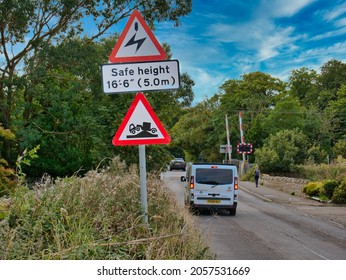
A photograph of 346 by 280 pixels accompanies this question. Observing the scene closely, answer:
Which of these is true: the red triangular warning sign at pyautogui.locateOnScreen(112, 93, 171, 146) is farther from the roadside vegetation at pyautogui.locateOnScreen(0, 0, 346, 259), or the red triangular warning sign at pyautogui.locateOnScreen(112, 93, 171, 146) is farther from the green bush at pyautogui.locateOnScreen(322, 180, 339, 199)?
the green bush at pyautogui.locateOnScreen(322, 180, 339, 199)

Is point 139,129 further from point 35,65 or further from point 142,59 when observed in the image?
point 35,65

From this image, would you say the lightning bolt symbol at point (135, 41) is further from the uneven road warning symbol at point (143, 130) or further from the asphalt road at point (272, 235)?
the asphalt road at point (272, 235)

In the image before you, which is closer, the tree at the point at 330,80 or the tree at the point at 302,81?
the tree at the point at 330,80

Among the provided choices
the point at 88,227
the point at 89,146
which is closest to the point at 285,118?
the point at 89,146

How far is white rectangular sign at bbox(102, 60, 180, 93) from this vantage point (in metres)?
5.33

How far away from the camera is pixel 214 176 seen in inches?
789

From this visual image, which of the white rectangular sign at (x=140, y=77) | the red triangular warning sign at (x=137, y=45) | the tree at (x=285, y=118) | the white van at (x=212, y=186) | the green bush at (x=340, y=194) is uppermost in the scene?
the tree at (x=285, y=118)

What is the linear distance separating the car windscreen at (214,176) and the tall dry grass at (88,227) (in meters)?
13.8

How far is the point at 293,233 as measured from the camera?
15.0 metres

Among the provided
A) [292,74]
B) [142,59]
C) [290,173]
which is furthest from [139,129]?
[292,74]

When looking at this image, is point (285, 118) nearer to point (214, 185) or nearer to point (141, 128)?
point (214, 185)

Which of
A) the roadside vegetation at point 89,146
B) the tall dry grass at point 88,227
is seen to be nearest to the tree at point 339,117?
the roadside vegetation at point 89,146

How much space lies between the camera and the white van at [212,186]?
19.7 metres

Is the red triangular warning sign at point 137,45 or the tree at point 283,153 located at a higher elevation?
the red triangular warning sign at point 137,45
